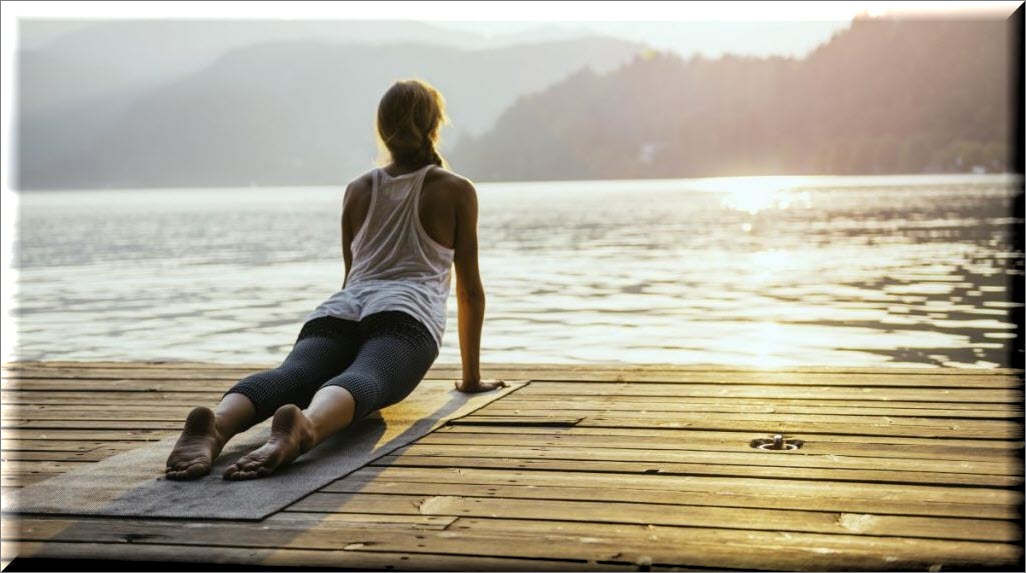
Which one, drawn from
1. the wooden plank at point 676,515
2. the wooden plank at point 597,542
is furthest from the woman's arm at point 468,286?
the wooden plank at point 597,542

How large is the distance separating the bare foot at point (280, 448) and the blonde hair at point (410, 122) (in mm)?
1308

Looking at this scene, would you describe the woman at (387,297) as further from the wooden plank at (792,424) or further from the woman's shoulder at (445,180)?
the wooden plank at (792,424)

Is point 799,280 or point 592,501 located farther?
point 799,280

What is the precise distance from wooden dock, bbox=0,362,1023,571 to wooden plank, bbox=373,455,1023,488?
12mm

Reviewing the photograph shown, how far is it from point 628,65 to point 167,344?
15688cm

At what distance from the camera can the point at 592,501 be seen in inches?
128

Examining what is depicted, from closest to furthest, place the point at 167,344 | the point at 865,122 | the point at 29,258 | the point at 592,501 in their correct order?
the point at 592,501
the point at 167,344
the point at 29,258
the point at 865,122

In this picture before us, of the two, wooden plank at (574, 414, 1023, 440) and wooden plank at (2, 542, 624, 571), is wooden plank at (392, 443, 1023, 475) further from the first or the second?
wooden plank at (2, 542, 624, 571)

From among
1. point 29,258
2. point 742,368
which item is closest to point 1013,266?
point 742,368

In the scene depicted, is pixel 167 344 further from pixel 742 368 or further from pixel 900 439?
pixel 900 439

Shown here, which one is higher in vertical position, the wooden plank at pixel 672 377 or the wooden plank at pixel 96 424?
the wooden plank at pixel 96 424

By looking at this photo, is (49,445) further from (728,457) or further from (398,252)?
(728,457)

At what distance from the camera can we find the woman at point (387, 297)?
3947mm

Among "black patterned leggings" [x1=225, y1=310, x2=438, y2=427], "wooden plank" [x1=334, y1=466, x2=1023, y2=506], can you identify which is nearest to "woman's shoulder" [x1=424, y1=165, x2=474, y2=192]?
"black patterned leggings" [x1=225, y1=310, x2=438, y2=427]
